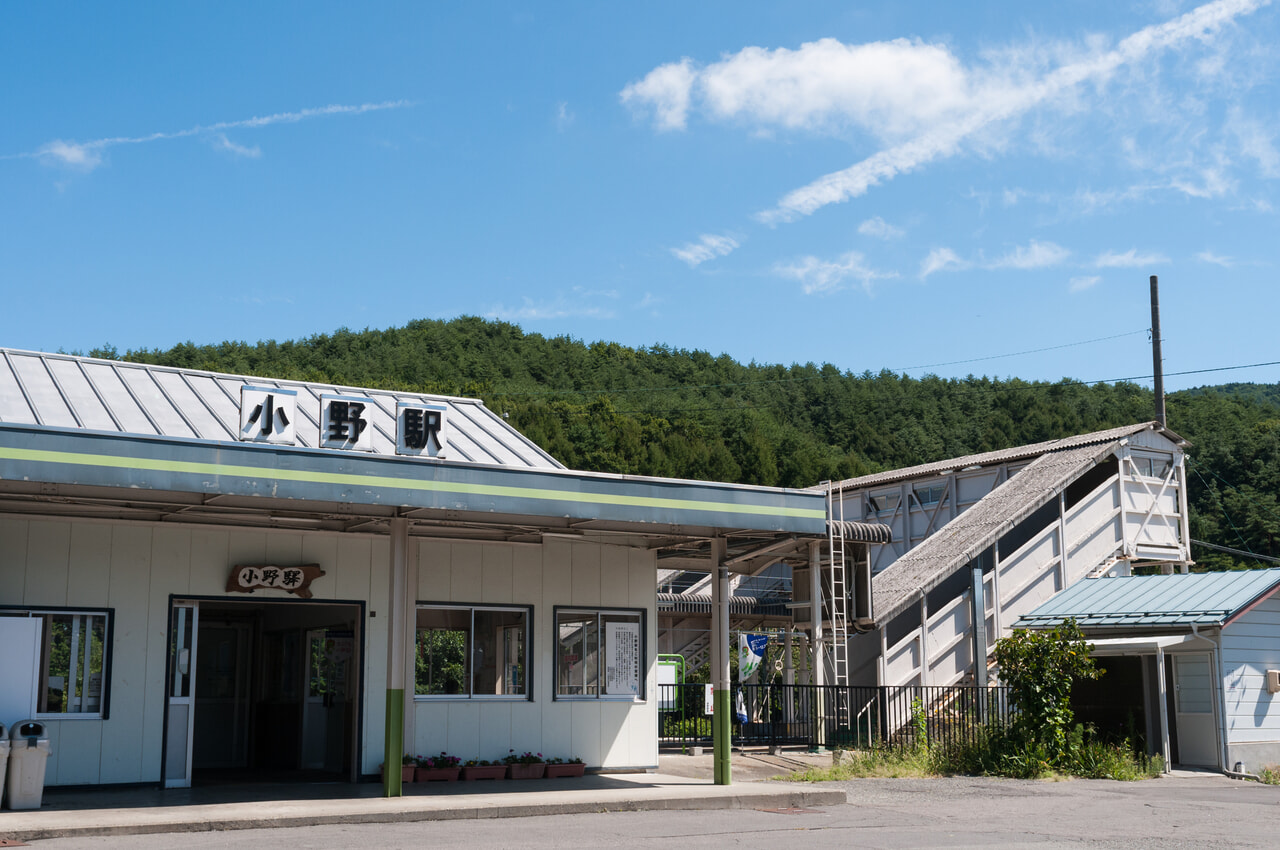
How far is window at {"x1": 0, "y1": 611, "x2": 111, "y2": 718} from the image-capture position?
14094 millimetres

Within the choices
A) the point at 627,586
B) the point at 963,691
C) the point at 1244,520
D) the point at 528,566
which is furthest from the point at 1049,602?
the point at 1244,520

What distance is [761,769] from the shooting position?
62.4 ft

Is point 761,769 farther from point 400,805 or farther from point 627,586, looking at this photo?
point 400,805

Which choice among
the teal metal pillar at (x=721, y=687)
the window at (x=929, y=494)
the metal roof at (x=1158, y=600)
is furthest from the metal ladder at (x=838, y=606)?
the window at (x=929, y=494)

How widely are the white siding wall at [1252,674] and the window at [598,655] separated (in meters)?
10.4

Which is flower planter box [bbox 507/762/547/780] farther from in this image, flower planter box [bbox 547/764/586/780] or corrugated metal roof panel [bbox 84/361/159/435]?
corrugated metal roof panel [bbox 84/361/159/435]

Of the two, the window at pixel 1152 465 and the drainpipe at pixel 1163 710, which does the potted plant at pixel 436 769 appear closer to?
the drainpipe at pixel 1163 710

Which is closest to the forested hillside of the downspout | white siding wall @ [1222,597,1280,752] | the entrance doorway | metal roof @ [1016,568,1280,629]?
the entrance doorway

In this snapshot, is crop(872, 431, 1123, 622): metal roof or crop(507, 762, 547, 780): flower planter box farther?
crop(872, 431, 1123, 622): metal roof

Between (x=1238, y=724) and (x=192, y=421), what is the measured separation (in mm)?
17670

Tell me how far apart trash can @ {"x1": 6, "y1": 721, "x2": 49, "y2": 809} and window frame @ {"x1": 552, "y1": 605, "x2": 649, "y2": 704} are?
6.97 metres

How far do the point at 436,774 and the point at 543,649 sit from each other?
233cm

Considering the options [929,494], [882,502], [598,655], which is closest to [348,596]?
[598,655]

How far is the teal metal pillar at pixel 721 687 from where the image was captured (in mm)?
15633
